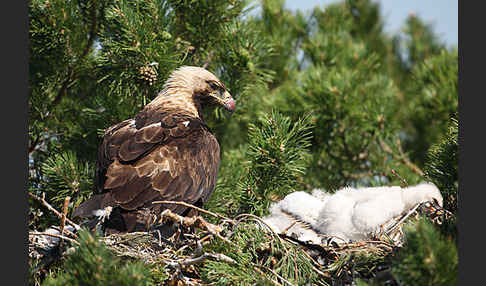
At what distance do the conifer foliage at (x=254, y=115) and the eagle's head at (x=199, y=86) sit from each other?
9cm

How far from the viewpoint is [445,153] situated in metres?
2.97

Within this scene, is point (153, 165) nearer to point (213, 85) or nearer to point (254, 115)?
point (213, 85)

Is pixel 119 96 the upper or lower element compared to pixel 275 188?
upper

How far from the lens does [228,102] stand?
4227 mm

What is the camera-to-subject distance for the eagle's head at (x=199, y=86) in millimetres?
4117

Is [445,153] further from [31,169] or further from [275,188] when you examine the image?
[31,169]

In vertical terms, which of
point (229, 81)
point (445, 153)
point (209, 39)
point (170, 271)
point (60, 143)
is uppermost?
point (209, 39)

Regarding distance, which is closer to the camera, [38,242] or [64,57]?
[38,242]

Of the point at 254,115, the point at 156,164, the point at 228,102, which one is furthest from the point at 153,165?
the point at 254,115

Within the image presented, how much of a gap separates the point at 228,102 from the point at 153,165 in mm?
1071

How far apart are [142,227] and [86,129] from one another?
4.42 ft

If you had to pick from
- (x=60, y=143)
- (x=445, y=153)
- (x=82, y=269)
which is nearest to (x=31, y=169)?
(x=60, y=143)

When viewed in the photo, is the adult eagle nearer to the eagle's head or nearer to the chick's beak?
the eagle's head

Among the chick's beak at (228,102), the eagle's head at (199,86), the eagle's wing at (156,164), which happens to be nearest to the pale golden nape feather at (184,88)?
the eagle's head at (199,86)
